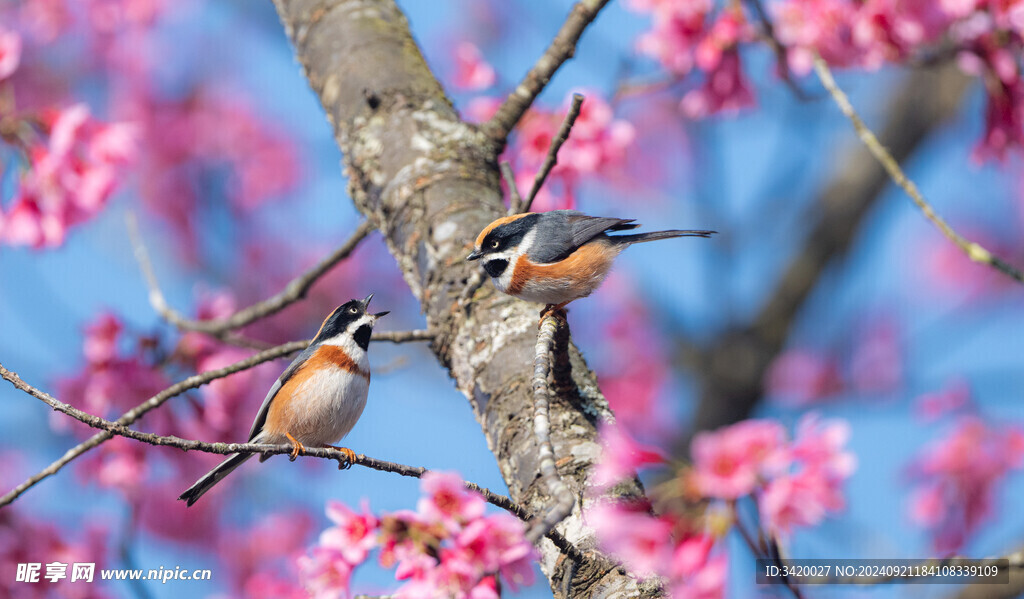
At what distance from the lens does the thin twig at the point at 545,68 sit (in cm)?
327

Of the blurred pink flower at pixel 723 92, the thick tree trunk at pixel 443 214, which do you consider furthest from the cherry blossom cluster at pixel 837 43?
the thick tree trunk at pixel 443 214

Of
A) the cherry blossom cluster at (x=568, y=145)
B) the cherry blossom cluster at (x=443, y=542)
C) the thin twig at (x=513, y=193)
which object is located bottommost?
the cherry blossom cluster at (x=443, y=542)

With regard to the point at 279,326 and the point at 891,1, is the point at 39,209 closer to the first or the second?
the point at 279,326

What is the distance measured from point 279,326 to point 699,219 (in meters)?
3.87

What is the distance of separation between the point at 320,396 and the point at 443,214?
2.88ft

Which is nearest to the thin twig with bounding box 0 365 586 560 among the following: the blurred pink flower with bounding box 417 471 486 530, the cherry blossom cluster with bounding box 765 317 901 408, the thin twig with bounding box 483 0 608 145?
the blurred pink flower with bounding box 417 471 486 530

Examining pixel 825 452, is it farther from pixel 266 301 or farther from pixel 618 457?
pixel 266 301

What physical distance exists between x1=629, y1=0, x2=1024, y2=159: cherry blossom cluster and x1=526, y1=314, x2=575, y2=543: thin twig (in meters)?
3.10

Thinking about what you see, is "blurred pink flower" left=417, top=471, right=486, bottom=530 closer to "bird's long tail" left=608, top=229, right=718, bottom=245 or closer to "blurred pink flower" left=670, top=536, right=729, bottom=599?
"blurred pink flower" left=670, top=536, right=729, bottom=599

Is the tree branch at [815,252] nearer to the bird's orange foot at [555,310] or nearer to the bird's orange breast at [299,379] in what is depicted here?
the bird's orange foot at [555,310]

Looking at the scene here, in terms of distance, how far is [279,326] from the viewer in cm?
748

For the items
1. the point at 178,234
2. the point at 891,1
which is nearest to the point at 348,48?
the point at 891,1

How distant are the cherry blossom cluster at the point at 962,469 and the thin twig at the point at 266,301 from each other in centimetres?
476

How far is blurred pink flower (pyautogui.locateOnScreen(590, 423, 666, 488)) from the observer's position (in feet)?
7.88
